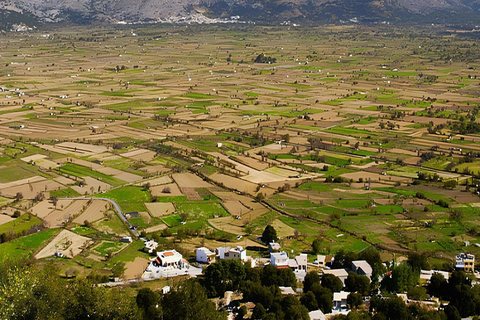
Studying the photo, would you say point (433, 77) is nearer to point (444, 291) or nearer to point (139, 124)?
point (139, 124)

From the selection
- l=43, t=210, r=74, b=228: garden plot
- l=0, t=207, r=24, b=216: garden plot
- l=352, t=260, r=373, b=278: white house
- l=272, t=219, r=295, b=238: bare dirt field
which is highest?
l=352, t=260, r=373, b=278: white house

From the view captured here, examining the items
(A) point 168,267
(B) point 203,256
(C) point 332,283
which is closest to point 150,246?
(A) point 168,267

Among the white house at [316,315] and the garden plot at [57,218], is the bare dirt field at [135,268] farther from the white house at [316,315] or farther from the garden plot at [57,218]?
the white house at [316,315]

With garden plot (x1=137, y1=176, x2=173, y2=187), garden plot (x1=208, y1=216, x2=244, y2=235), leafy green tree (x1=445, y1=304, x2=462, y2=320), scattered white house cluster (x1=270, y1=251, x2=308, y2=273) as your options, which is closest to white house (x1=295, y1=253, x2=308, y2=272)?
scattered white house cluster (x1=270, y1=251, x2=308, y2=273)

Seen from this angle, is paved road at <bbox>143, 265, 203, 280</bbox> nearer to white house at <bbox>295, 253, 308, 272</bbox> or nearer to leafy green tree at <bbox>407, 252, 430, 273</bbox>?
white house at <bbox>295, 253, 308, 272</bbox>

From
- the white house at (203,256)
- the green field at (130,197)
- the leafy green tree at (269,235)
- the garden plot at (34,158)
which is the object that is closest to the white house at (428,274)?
the leafy green tree at (269,235)

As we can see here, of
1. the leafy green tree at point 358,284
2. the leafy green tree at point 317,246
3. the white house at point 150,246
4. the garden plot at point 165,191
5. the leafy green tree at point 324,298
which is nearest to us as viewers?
the leafy green tree at point 324,298
